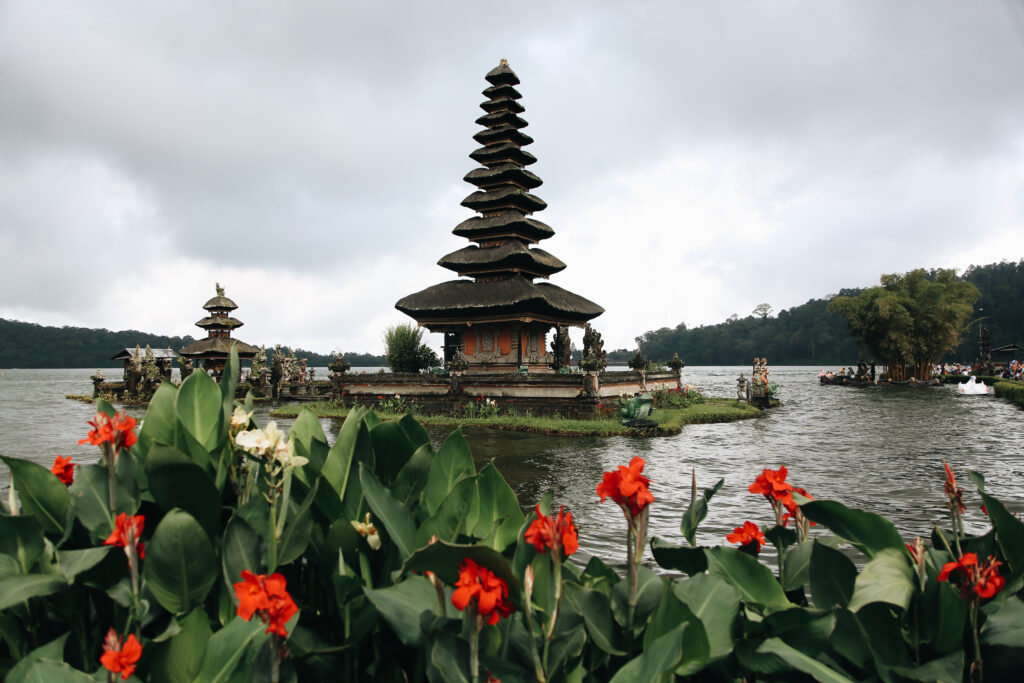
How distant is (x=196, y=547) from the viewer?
1.39m

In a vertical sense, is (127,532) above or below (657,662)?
above

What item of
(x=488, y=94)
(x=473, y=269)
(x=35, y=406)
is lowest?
(x=35, y=406)

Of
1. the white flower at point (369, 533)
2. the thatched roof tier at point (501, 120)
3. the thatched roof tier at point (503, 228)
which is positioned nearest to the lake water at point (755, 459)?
the white flower at point (369, 533)

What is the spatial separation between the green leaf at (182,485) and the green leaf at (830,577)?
5.27 ft

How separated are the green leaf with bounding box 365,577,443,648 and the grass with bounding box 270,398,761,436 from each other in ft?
34.4

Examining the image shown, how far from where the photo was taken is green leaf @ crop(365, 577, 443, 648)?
1.28 m

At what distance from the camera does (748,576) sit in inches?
62.6

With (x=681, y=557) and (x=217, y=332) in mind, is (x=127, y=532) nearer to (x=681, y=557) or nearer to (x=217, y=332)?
(x=681, y=557)

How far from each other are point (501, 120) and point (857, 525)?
2659 cm

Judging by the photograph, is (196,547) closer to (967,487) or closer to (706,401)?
(967,487)

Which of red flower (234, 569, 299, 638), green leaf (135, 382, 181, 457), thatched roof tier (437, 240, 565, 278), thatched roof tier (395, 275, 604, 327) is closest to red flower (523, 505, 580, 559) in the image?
red flower (234, 569, 299, 638)

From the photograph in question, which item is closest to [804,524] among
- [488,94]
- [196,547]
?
[196,547]

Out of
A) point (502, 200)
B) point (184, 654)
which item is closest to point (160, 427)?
point (184, 654)

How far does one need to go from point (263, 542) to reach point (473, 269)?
22527 mm
